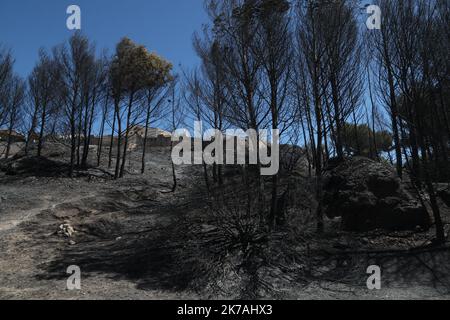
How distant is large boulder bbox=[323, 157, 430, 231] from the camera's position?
10781mm

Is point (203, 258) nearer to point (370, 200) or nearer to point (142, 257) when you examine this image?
point (142, 257)

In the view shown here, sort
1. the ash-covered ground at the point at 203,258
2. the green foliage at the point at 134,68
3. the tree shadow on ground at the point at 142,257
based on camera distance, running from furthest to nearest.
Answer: the green foliage at the point at 134,68, the tree shadow on ground at the point at 142,257, the ash-covered ground at the point at 203,258

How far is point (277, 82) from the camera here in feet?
35.7

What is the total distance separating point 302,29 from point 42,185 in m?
13.2

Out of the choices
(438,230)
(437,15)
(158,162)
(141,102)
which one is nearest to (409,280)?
(438,230)

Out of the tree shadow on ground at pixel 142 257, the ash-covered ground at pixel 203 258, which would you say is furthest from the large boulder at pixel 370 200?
the tree shadow on ground at pixel 142 257

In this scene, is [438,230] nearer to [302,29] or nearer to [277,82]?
[277,82]

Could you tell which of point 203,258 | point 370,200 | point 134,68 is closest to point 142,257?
point 203,258

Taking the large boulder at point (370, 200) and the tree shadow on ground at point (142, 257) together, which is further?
the large boulder at point (370, 200)

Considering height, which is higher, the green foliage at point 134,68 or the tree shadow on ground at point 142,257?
the green foliage at point 134,68

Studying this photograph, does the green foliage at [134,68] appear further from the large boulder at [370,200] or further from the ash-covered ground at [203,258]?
the large boulder at [370,200]

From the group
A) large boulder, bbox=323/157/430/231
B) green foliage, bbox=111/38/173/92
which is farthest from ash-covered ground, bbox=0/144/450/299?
green foliage, bbox=111/38/173/92

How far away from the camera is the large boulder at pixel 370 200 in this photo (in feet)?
35.4

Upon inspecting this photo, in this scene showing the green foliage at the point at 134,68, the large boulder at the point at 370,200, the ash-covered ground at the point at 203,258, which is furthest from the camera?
the green foliage at the point at 134,68
